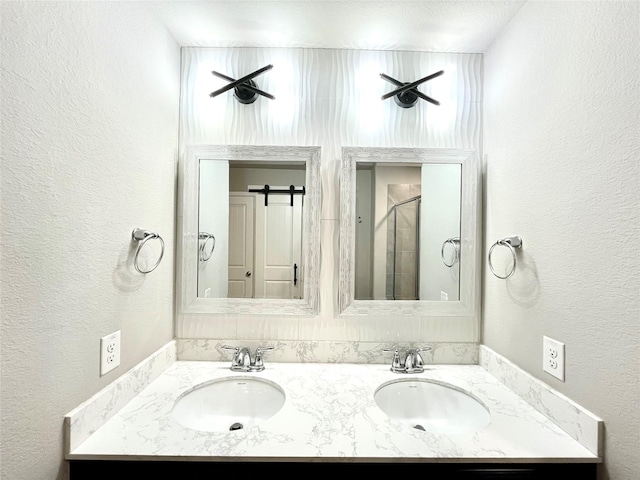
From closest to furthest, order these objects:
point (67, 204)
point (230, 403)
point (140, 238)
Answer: point (67, 204) < point (140, 238) < point (230, 403)

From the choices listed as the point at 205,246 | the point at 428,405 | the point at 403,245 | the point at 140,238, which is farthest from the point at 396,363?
the point at 140,238

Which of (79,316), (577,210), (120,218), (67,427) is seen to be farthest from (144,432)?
(577,210)

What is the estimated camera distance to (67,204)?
0.82 meters

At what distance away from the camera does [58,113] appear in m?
0.79

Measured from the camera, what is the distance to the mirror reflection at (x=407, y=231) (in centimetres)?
142

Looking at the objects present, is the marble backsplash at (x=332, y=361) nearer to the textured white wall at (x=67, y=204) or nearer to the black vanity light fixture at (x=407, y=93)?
the textured white wall at (x=67, y=204)

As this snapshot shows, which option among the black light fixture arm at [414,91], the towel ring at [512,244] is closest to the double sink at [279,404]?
the towel ring at [512,244]

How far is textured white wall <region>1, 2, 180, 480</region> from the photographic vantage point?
683mm

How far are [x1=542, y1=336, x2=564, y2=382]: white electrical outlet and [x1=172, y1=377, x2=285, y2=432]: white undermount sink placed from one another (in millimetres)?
926

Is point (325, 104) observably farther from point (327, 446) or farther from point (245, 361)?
point (327, 446)

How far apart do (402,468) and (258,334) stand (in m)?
0.81

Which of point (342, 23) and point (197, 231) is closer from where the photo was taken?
point (342, 23)

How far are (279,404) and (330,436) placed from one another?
14.8 inches

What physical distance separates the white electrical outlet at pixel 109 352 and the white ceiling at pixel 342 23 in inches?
49.2
